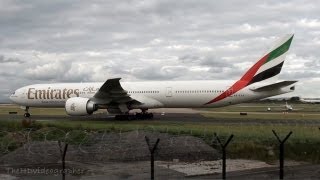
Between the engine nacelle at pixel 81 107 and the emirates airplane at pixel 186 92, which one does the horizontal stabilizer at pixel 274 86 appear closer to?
the emirates airplane at pixel 186 92

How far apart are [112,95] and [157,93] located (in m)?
4.76

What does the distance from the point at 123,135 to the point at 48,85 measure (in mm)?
25722

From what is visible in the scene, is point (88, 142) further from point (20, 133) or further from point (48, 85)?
point (48, 85)

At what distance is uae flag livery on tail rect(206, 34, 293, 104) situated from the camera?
35.6m

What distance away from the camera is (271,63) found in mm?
35844

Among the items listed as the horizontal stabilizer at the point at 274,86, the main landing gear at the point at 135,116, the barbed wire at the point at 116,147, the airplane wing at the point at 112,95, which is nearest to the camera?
the barbed wire at the point at 116,147

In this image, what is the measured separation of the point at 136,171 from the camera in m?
13.4

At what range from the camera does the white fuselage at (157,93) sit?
35.8 m

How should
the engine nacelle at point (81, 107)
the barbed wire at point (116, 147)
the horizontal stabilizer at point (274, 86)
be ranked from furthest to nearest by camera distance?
the engine nacelle at point (81, 107) < the horizontal stabilizer at point (274, 86) < the barbed wire at point (116, 147)

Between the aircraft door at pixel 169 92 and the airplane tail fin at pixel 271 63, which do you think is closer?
the airplane tail fin at pixel 271 63

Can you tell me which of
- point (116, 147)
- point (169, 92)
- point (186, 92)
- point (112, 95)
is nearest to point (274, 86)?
point (186, 92)

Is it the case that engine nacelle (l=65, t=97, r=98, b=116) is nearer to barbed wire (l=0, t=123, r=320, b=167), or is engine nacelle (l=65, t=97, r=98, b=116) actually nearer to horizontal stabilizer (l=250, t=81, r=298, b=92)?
horizontal stabilizer (l=250, t=81, r=298, b=92)

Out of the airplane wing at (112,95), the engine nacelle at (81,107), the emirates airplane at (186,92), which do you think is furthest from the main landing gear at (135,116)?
the engine nacelle at (81,107)

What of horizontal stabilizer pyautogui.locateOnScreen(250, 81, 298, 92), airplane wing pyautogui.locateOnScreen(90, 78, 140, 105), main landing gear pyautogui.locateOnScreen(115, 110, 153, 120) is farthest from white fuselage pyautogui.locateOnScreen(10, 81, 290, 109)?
airplane wing pyautogui.locateOnScreen(90, 78, 140, 105)
